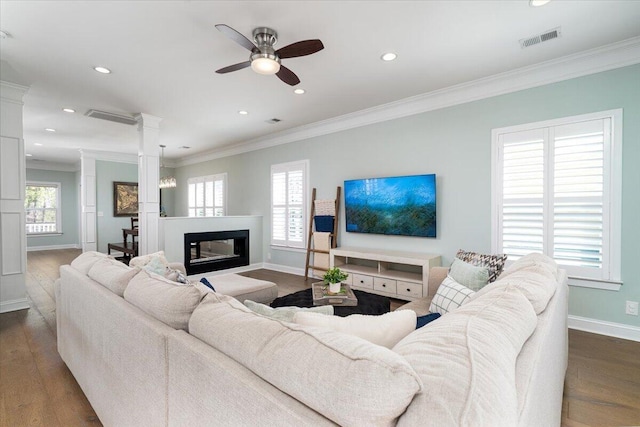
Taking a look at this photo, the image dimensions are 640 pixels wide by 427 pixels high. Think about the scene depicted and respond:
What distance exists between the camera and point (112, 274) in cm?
180

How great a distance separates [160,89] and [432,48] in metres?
3.16

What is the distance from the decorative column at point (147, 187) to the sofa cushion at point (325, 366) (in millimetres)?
4185

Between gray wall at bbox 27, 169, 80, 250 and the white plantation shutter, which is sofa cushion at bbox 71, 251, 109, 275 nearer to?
the white plantation shutter

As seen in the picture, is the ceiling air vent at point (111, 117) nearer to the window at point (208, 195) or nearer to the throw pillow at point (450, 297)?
the window at point (208, 195)

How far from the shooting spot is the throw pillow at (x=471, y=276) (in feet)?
7.63

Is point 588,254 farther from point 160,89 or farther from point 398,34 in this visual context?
point 160,89

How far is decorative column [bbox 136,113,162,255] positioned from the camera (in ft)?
14.9

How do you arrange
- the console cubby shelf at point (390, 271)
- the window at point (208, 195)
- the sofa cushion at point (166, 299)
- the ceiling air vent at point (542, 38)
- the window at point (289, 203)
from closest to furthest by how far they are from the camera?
the sofa cushion at point (166, 299), the ceiling air vent at point (542, 38), the console cubby shelf at point (390, 271), the window at point (289, 203), the window at point (208, 195)

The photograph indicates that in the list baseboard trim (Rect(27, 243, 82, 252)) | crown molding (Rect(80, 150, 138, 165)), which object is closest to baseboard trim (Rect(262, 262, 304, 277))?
crown molding (Rect(80, 150, 138, 165))

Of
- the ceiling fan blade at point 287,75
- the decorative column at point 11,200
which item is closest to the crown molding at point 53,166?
the decorative column at point 11,200

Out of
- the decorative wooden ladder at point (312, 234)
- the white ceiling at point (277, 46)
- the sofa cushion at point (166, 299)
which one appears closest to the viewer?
the sofa cushion at point (166, 299)

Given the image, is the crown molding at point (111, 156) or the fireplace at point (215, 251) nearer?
the fireplace at point (215, 251)

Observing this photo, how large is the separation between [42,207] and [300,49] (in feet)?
34.9

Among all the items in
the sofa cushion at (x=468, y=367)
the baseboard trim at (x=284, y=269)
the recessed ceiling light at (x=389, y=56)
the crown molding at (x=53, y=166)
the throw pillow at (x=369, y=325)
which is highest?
the recessed ceiling light at (x=389, y=56)
